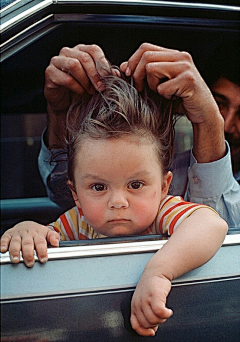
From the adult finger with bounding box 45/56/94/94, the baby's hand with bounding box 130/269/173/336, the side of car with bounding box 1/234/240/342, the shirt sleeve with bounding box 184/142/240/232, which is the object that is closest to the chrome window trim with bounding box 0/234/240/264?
the side of car with bounding box 1/234/240/342

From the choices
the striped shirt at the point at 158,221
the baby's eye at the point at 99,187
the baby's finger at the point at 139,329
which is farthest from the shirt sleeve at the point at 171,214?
the baby's finger at the point at 139,329

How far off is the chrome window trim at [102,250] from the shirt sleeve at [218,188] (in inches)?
20.3

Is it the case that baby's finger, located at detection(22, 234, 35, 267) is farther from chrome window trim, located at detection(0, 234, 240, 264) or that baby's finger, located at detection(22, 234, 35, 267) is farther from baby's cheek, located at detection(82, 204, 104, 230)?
baby's cheek, located at detection(82, 204, 104, 230)

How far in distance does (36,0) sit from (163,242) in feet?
3.19

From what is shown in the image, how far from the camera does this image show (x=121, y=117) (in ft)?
5.65

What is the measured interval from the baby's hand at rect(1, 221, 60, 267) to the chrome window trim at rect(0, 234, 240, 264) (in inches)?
0.9

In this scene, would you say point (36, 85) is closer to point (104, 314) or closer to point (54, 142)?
point (54, 142)

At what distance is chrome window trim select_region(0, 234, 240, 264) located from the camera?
56.4 inches

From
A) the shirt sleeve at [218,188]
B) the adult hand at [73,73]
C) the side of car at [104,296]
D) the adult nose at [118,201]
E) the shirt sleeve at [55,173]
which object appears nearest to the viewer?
the side of car at [104,296]

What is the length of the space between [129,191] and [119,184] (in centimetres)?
4

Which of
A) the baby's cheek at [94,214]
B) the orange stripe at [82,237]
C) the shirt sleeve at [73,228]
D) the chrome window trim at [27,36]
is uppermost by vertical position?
the chrome window trim at [27,36]

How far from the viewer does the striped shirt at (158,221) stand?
168 centimetres

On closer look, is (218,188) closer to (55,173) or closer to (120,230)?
(120,230)

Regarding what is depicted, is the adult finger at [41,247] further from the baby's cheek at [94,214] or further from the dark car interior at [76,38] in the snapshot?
the dark car interior at [76,38]
